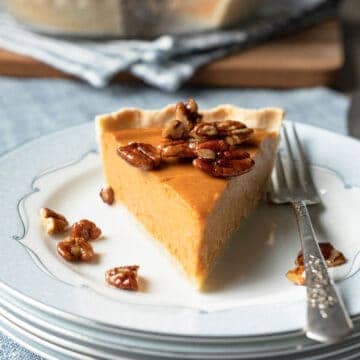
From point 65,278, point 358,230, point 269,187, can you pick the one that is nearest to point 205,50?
point 269,187

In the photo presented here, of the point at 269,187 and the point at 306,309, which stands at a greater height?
the point at 306,309

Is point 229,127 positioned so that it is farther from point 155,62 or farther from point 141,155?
point 155,62

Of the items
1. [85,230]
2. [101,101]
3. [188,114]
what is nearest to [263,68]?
[101,101]

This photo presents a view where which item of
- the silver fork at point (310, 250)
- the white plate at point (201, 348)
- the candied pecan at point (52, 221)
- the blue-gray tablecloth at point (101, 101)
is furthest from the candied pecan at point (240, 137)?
the blue-gray tablecloth at point (101, 101)

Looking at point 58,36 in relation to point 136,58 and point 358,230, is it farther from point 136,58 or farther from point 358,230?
point 358,230

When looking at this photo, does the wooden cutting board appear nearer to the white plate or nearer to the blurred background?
the blurred background

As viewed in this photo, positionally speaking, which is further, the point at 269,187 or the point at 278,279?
the point at 269,187
